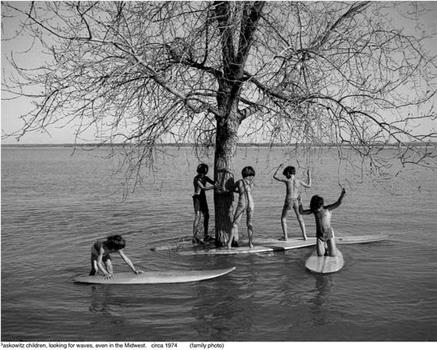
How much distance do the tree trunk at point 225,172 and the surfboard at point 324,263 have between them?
85.7 inches

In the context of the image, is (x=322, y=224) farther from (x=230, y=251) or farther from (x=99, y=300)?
(x=99, y=300)

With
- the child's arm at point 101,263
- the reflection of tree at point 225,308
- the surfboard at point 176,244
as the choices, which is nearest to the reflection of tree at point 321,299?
the reflection of tree at point 225,308

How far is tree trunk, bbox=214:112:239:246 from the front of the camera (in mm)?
10352

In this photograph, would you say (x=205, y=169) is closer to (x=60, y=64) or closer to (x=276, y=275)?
(x=276, y=275)

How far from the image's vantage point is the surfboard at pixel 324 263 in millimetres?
9094

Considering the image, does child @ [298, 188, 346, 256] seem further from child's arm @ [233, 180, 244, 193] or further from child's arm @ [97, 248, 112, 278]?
child's arm @ [97, 248, 112, 278]

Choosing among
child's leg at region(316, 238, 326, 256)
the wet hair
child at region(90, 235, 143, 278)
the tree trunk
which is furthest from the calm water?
the wet hair

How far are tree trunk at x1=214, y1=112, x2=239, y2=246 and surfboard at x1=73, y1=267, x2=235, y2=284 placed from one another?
2.01m

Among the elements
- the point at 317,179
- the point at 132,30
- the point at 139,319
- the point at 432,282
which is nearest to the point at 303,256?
the point at 432,282

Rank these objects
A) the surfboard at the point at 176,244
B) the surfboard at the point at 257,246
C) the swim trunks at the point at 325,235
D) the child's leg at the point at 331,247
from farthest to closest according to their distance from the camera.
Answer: the surfboard at the point at 176,244 < the surfboard at the point at 257,246 < the child's leg at the point at 331,247 < the swim trunks at the point at 325,235

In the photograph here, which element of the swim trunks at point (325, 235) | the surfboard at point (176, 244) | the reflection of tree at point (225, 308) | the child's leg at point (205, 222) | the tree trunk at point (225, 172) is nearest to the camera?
the reflection of tree at point (225, 308)

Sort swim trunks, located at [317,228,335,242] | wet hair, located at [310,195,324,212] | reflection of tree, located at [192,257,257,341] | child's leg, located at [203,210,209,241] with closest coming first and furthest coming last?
reflection of tree, located at [192,257,257,341] < wet hair, located at [310,195,324,212] < swim trunks, located at [317,228,335,242] < child's leg, located at [203,210,209,241]

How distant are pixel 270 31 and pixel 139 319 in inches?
233

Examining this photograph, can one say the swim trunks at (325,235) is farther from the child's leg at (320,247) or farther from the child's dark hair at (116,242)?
the child's dark hair at (116,242)
